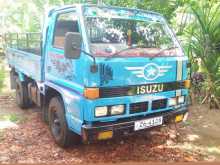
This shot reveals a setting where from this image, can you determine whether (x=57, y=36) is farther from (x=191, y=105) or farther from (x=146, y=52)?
(x=191, y=105)

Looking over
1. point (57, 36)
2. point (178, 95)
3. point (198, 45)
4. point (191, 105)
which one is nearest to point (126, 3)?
point (198, 45)

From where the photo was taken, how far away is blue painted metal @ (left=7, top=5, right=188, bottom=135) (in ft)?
11.8

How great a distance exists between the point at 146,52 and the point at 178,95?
0.79 meters

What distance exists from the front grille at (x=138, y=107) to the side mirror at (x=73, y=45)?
948 millimetres

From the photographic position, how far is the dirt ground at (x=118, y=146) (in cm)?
414

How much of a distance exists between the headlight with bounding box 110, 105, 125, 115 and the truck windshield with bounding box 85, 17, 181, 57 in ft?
2.03

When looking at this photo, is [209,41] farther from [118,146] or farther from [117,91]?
[117,91]

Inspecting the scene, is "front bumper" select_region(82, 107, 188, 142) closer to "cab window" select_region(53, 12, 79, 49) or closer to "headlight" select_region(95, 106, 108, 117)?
"headlight" select_region(95, 106, 108, 117)

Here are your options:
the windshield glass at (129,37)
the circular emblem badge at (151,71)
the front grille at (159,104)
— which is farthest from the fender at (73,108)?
the front grille at (159,104)

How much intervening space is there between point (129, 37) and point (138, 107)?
3.13 feet

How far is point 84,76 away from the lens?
3.60 metres

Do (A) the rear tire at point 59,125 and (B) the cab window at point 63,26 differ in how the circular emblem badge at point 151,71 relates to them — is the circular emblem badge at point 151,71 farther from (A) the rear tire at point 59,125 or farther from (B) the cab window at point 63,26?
(A) the rear tire at point 59,125

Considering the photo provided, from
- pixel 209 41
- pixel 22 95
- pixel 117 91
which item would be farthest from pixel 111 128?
pixel 209 41

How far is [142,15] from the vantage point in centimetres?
446
